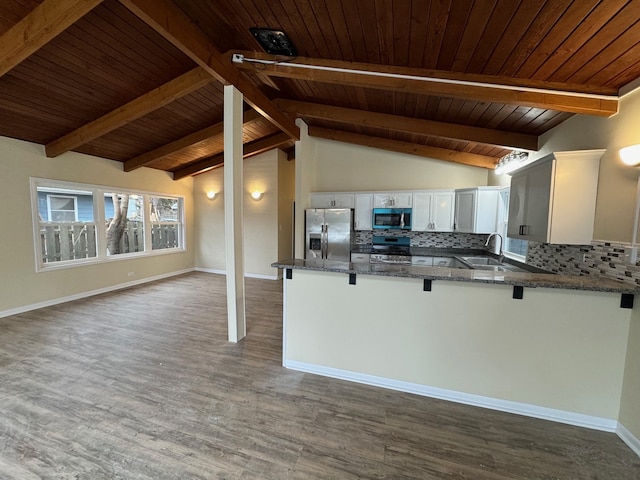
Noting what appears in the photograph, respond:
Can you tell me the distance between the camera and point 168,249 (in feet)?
21.7

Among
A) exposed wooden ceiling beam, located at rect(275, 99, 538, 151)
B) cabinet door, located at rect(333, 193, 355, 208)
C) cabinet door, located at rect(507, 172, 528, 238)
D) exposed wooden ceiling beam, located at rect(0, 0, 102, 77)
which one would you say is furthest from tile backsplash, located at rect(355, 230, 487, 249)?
exposed wooden ceiling beam, located at rect(0, 0, 102, 77)

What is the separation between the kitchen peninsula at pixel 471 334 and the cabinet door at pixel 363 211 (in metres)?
2.70

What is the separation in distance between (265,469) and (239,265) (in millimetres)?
2087

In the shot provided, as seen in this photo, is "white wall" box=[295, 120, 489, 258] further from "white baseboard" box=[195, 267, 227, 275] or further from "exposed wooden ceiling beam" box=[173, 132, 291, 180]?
"white baseboard" box=[195, 267, 227, 275]

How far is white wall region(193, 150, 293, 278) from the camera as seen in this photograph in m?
6.43

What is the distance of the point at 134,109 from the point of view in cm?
346

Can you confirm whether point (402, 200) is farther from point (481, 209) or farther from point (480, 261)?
point (480, 261)

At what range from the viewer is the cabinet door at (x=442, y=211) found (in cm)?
455

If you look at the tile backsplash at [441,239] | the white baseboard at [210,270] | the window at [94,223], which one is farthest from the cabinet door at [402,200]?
→ the window at [94,223]

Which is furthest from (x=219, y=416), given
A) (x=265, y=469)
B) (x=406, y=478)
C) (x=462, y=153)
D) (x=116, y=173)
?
(x=116, y=173)

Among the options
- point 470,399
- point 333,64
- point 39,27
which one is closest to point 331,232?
point 333,64

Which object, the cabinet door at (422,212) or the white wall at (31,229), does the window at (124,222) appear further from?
the cabinet door at (422,212)

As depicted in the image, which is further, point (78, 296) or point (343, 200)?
point (343, 200)

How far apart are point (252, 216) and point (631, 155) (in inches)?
245
